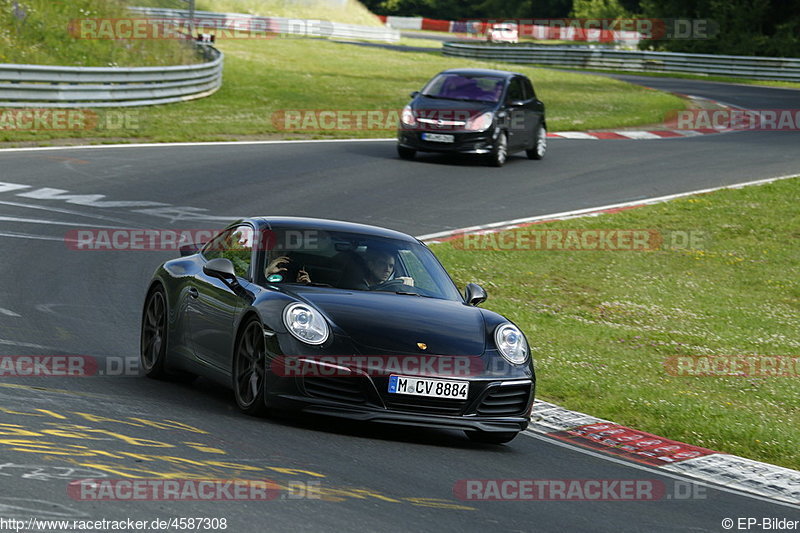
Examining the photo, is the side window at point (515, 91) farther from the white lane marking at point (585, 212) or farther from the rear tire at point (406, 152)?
the white lane marking at point (585, 212)

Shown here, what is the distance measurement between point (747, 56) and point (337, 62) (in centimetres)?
1834

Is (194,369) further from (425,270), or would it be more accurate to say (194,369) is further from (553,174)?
(553,174)

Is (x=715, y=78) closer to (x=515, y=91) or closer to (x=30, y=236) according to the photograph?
(x=515, y=91)

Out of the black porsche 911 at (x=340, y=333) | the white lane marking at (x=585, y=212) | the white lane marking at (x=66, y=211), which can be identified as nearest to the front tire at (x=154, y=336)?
the black porsche 911 at (x=340, y=333)

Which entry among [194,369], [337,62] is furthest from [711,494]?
[337,62]

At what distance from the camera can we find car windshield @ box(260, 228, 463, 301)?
29.4 ft

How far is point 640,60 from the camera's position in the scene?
58.7 meters

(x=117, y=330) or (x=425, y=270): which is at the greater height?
(x=425, y=270)

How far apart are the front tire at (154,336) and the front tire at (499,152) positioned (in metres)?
15.7

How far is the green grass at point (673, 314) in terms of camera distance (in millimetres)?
9727

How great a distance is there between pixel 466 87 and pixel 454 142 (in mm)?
1475

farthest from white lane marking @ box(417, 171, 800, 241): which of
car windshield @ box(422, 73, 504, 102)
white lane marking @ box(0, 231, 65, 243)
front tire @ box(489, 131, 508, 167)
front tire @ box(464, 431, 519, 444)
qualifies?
front tire @ box(464, 431, 519, 444)

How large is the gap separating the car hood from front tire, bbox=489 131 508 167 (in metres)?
16.6

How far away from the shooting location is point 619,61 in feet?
195
